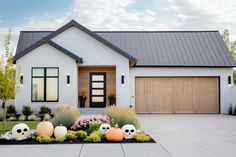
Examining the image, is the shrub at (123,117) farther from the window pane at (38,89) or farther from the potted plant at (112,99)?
the potted plant at (112,99)

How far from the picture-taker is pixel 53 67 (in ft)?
71.7

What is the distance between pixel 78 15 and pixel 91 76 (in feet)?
19.0

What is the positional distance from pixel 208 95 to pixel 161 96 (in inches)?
129

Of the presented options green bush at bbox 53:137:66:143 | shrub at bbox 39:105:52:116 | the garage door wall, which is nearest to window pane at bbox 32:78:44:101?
shrub at bbox 39:105:52:116

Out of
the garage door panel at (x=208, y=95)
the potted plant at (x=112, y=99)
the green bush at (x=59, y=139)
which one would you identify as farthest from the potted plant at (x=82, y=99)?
the green bush at (x=59, y=139)

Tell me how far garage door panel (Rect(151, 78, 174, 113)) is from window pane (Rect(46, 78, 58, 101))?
6954mm

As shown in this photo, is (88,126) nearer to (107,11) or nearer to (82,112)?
(82,112)

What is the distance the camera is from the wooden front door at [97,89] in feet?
82.4

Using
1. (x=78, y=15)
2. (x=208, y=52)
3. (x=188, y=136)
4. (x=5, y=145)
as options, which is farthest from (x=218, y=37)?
(x=5, y=145)

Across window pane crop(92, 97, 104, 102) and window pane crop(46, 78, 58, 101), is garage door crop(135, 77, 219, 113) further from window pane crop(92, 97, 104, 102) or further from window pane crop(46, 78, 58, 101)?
window pane crop(46, 78, 58, 101)

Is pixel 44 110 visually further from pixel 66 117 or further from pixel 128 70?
pixel 66 117

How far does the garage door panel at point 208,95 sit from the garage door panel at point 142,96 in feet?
11.5

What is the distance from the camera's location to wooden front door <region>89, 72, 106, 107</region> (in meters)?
25.1

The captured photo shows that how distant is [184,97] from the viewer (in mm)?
25062
